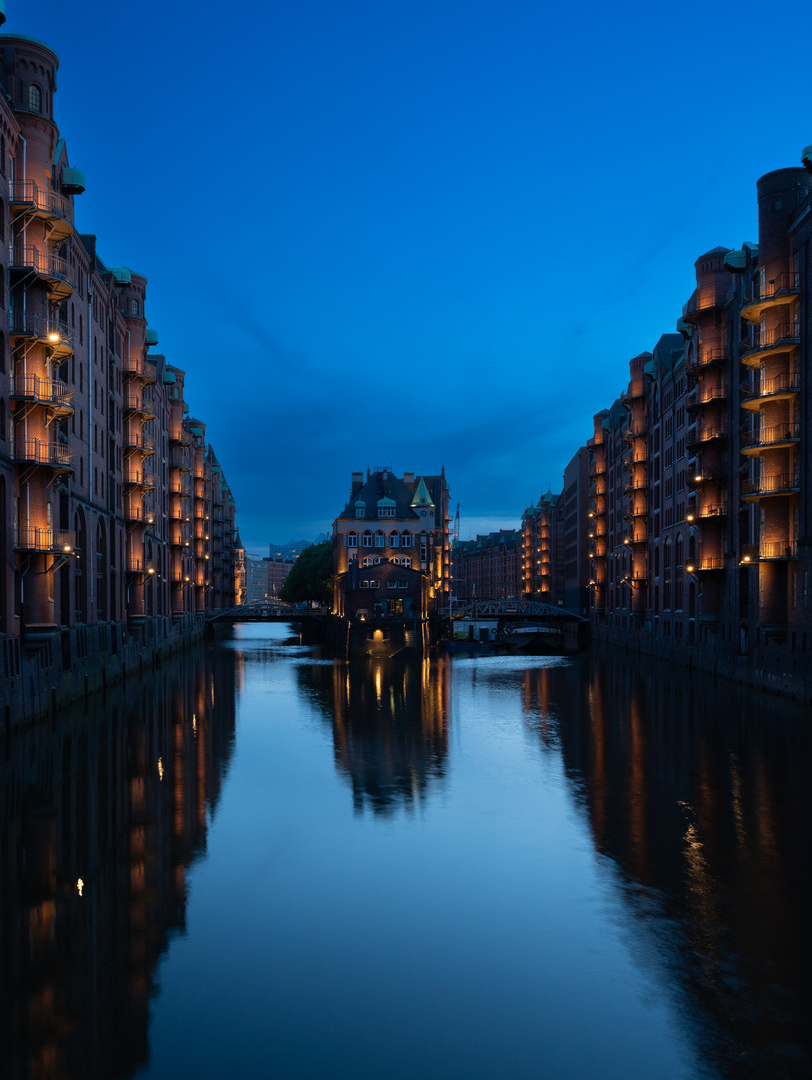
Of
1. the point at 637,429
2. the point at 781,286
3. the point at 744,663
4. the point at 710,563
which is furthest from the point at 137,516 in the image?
the point at 637,429

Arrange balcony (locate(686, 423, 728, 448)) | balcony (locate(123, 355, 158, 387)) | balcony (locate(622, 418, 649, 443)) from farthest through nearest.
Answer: balcony (locate(622, 418, 649, 443))
balcony (locate(123, 355, 158, 387))
balcony (locate(686, 423, 728, 448))

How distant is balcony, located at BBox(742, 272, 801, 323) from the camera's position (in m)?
47.9

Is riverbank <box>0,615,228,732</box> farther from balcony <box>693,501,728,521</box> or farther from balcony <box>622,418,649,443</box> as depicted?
balcony <box>622,418,649,443</box>

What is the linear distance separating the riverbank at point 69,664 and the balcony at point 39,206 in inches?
711

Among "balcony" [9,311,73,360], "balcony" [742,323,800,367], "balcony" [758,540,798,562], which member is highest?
"balcony" [742,323,800,367]

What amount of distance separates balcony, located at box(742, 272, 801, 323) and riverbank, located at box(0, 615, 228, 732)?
4050 cm

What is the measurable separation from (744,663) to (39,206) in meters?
46.6

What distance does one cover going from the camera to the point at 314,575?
524 feet

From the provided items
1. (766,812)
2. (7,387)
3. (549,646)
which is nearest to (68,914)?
(766,812)

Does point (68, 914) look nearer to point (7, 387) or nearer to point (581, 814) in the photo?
point (581, 814)

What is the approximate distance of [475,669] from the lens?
79.6m

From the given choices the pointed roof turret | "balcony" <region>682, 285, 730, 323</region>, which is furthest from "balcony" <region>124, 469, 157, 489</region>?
the pointed roof turret

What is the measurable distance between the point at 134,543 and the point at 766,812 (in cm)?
5363

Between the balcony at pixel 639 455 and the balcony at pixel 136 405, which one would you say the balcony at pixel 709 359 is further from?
the balcony at pixel 136 405
